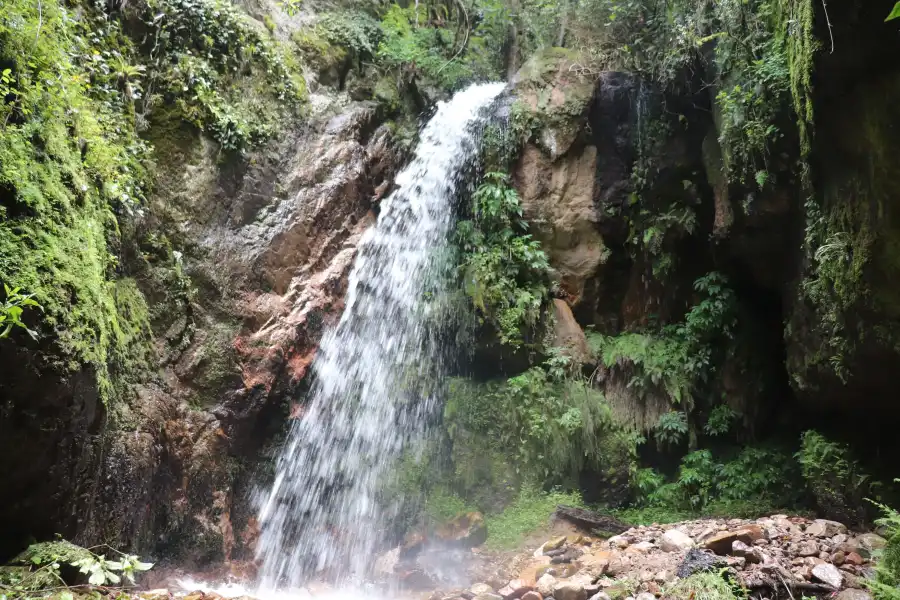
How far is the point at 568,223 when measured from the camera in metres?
8.84

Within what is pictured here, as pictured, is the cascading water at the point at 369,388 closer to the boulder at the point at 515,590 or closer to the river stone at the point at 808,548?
the boulder at the point at 515,590

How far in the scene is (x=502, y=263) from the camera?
8570 millimetres

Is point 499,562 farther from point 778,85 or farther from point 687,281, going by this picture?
point 778,85

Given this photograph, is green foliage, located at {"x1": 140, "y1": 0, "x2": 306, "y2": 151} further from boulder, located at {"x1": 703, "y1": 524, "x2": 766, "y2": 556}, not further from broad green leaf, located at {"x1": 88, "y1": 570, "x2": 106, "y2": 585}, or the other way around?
boulder, located at {"x1": 703, "y1": 524, "x2": 766, "y2": 556}

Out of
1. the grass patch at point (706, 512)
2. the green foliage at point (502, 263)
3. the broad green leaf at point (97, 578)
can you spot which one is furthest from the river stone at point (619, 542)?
the broad green leaf at point (97, 578)

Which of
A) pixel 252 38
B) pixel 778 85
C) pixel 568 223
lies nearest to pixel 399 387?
pixel 568 223

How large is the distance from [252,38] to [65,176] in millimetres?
4335

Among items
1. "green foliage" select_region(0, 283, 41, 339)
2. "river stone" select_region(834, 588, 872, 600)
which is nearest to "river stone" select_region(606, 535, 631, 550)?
"river stone" select_region(834, 588, 872, 600)

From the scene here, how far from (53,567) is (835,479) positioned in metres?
6.76

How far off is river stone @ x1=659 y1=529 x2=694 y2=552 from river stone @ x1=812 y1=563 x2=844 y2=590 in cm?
87

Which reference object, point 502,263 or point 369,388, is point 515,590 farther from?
point 502,263

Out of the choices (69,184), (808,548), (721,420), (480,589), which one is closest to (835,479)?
(808,548)

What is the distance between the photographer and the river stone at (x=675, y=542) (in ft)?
15.7

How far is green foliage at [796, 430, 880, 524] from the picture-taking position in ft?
18.4
